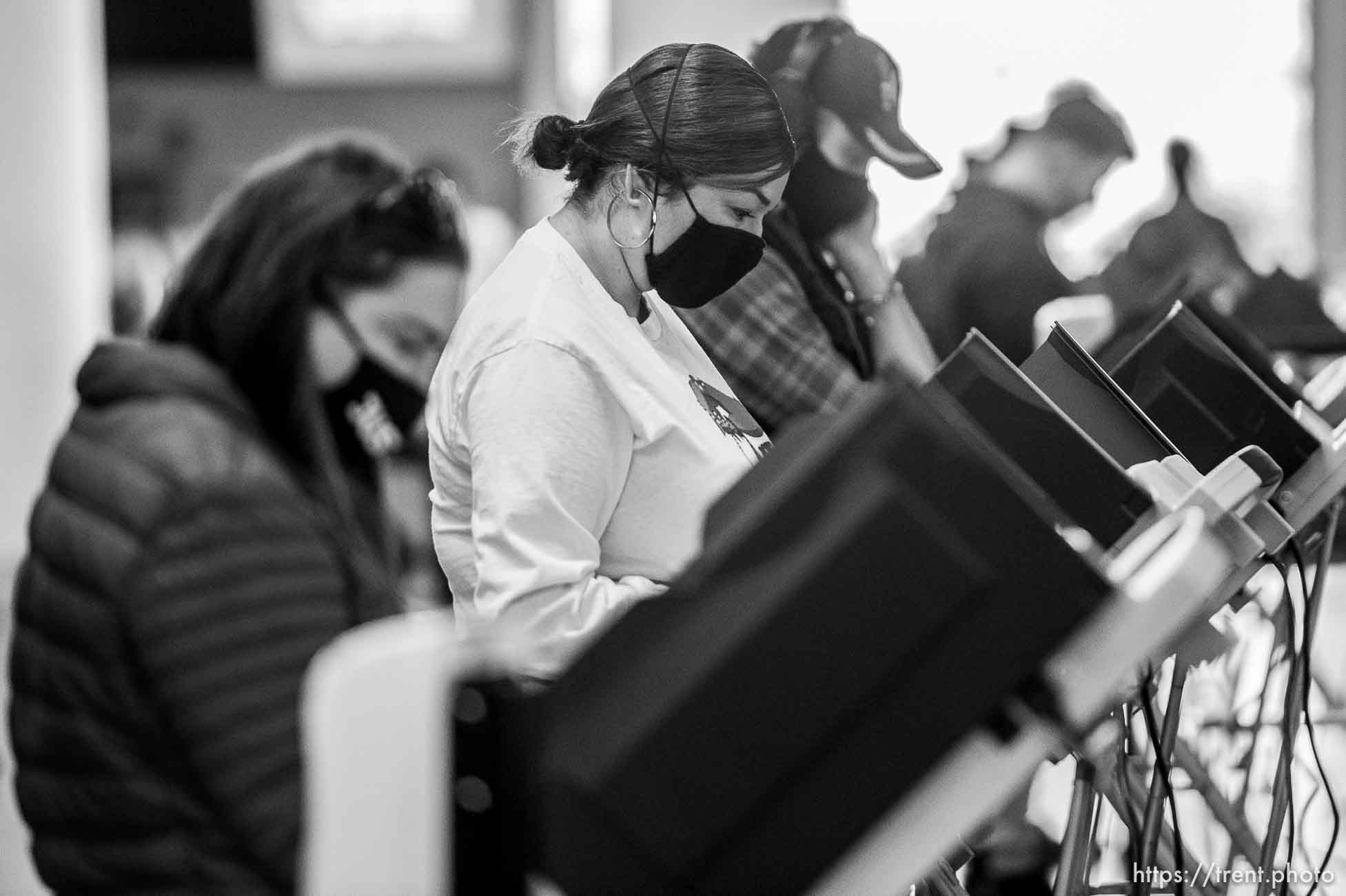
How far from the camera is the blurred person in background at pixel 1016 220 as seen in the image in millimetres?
3326

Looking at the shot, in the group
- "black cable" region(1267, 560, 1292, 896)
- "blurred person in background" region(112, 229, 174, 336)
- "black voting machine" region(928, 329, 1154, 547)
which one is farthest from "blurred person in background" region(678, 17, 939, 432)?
"blurred person in background" region(112, 229, 174, 336)

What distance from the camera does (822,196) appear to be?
229cm

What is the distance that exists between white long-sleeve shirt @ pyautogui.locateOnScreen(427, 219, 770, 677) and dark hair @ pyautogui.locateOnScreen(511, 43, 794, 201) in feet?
0.32

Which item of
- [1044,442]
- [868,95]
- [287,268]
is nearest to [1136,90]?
[868,95]

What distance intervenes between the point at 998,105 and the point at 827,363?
1.25 meters

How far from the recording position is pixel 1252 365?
2227mm

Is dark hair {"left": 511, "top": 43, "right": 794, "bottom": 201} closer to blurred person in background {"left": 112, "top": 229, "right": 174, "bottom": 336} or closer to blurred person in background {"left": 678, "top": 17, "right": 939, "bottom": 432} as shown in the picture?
blurred person in background {"left": 678, "top": 17, "right": 939, "bottom": 432}

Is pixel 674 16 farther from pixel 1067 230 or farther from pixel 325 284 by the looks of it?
pixel 325 284

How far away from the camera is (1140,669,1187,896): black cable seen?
5.74 ft

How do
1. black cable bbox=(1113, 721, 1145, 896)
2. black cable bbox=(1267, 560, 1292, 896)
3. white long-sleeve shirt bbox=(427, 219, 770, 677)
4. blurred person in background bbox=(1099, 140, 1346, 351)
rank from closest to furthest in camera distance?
white long-sleeve shirt bbox=(427, 219, 770, 677) → black cable bbox=(1113, 721, 1145, 896) → black cable bbox=(1267, 560, 1292, 896) → blurred person in background bbox=(1099, 140, 1346, 351)

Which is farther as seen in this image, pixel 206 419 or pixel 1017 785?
pixel 206 419

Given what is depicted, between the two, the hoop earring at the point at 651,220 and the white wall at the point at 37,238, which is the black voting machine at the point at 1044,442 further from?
the white wall at the point at 37,238

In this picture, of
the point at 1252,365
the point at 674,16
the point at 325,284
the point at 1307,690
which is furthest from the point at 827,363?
the point at 674,16

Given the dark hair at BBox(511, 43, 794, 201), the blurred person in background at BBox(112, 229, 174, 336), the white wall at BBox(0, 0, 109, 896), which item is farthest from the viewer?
the blurred person in background at BBox(112, 229, 174, 336)
